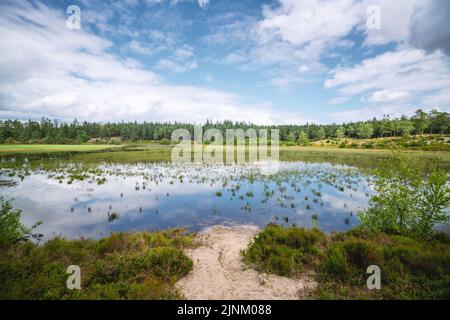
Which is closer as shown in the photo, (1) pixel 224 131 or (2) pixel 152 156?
(2) pixel 152 156

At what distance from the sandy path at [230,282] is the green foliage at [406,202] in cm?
680

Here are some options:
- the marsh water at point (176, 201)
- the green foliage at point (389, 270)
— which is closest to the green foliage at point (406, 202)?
the green foliage at point (389, 270)

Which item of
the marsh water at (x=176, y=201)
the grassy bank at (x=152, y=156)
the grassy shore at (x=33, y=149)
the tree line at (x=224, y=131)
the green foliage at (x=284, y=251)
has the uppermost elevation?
the tree line at (x=224, y=131)

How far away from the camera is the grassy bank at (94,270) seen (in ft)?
19.2

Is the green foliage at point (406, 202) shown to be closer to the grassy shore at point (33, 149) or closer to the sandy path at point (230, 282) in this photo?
the sandy path at point (230, 282)

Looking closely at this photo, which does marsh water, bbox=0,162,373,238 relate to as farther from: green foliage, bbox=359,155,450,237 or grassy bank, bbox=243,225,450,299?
grassy bank, bbox=243,225,450,299

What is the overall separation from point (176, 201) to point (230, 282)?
13.3 metres

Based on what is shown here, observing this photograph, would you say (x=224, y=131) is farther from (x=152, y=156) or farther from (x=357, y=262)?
(x=357, y=262)

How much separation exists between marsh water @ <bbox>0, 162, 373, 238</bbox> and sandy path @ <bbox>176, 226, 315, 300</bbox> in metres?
4.87

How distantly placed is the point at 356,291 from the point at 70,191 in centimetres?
2549

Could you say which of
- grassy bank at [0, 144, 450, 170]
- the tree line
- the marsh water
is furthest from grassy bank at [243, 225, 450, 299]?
the tree line

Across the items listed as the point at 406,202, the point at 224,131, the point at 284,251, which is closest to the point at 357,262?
the point at 284,251

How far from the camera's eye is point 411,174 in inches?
420

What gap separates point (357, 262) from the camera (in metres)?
7.84
